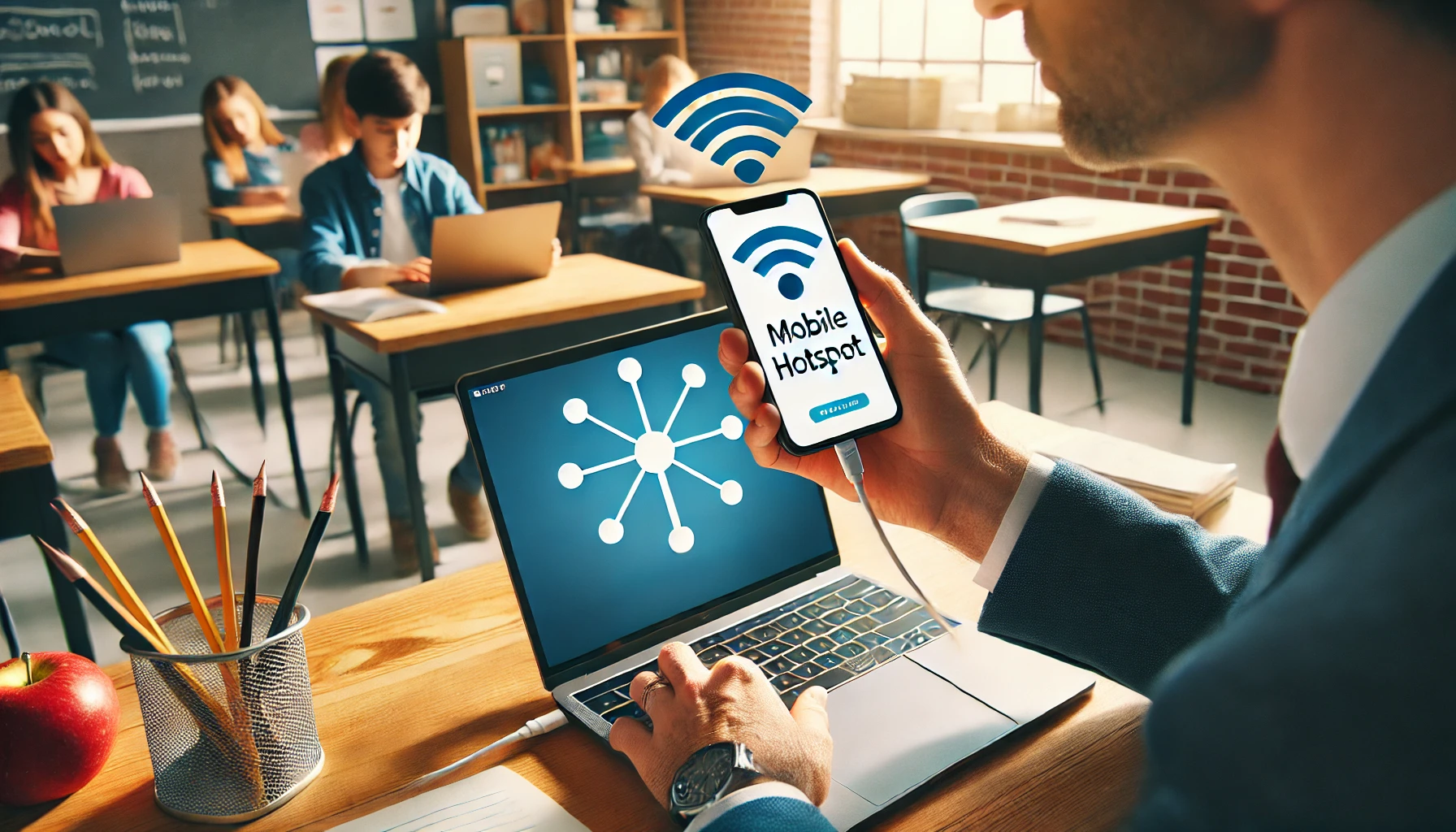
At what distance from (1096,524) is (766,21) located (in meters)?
5.70

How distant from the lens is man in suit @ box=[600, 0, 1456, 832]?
32 centimetres

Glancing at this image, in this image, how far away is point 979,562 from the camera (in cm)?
89

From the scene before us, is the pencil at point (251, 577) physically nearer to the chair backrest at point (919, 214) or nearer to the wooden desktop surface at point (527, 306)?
the wooden desktop surface at point (527, 306)

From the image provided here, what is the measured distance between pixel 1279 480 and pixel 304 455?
140 inches

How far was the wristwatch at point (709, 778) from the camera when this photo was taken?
0.62 metres

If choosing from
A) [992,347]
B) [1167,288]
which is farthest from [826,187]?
A: [1167,288]

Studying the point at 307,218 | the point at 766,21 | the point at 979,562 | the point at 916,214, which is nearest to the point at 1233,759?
the point at 979,562

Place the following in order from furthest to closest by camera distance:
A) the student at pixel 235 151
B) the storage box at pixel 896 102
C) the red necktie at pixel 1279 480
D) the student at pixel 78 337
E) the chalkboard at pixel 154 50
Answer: the storage box at pixel 896 102 → the chalkboard at pixel 154 50 → the student at pixel 235 151 → the student at pixel 78 337 → the red necktie at pixel 1279 480

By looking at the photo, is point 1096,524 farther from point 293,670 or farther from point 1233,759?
point 293,670

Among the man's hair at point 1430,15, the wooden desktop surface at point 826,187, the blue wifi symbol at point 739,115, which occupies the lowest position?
the wooden desktop surface at point 826,187

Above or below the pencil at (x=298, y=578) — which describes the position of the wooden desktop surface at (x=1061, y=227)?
below

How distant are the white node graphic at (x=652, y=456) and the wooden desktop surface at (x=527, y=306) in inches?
55.2

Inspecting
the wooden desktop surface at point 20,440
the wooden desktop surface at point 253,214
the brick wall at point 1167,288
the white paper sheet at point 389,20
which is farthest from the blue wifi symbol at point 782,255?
the white paper sheet at point 389,20

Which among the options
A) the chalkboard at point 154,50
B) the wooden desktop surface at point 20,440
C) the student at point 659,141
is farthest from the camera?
the chalkboard at point 154,50
